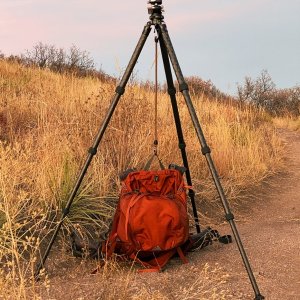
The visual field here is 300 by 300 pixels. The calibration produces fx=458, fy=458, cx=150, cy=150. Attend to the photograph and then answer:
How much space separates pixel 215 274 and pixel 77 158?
7.73ft

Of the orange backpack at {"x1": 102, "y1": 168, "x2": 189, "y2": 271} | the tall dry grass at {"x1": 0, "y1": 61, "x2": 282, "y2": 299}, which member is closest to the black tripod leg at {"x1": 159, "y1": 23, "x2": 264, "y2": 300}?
the orange backpack at {"x1": 102, "y1": 168, "x2": 189, "y2": 271}

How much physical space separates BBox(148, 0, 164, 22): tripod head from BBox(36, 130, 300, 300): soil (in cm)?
169

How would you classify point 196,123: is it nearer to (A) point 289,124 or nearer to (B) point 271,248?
(B) point 271,248

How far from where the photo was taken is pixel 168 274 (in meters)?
3.19

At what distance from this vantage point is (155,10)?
3104mm

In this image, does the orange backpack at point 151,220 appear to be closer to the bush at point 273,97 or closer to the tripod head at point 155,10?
the tripod head at point 155,10

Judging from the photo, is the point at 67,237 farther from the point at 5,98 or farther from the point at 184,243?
the point at 5,98

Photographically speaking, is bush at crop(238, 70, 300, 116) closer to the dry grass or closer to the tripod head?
the dry grass

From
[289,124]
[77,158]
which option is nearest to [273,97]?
[289,124]

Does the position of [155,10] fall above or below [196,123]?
above

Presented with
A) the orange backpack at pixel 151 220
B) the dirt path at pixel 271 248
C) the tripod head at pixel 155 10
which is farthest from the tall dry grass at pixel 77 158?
the tripod head at pixel 155 10

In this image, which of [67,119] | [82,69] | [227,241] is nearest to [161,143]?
[67,119]

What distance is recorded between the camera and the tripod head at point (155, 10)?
3090 mm

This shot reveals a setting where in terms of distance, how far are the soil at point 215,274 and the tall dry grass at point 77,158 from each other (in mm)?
315
